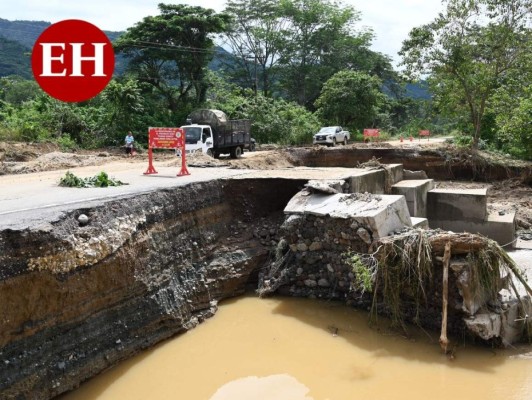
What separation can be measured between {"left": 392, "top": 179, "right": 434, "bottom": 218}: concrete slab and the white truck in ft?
28.2

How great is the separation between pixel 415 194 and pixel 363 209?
A: 4513mm

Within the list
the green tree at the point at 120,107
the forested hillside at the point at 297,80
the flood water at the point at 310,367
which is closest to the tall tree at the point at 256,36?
the forested hillside at the point at 297,80

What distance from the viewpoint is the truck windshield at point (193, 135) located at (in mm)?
18453

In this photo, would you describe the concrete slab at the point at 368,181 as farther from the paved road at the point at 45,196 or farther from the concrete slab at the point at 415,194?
the paved road at the point at 45,196

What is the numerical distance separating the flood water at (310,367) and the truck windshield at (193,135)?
11601 millimetres

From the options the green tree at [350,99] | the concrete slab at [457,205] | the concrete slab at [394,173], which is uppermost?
the green tree at [350,99]

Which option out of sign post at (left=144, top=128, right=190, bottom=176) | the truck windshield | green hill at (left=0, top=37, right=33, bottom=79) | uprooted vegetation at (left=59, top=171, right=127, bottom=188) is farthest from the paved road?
green hill at (left=0, top=37, right=33, bottom=79)

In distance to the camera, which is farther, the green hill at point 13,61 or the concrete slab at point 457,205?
the green hill at point 13,61

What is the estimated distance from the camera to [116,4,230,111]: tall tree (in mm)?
27125

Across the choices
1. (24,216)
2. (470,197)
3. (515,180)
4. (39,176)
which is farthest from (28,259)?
(515,180)

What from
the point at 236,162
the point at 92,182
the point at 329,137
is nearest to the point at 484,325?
the point at 92,182

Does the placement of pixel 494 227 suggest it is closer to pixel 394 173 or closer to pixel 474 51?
pixel 394 173

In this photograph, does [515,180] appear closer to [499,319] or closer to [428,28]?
[428,28]

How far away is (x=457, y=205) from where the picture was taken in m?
12.3
